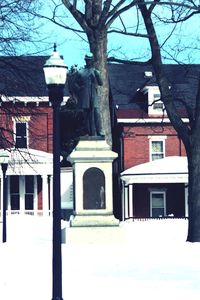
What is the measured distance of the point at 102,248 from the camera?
1786cm

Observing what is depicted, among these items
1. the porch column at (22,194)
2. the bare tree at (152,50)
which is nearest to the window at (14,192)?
the porch column at (22,194)

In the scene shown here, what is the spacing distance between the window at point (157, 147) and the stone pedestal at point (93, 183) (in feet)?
84.0

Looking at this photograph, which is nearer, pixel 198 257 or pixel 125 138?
pixel 198 257

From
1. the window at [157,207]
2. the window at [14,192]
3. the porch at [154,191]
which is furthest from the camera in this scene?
the window at [14,192]

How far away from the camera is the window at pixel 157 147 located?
148 ft

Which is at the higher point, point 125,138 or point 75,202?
point 125,138

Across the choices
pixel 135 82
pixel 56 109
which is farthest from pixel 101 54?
pixel 135 82

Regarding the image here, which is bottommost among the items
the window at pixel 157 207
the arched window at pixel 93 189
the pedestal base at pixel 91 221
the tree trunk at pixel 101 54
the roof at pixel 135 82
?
the window at pixel 157 207

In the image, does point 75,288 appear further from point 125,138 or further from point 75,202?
point 125,138

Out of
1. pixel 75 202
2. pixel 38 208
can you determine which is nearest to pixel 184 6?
pixel 75 202

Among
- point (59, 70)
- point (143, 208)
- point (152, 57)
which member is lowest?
point (143, 208)

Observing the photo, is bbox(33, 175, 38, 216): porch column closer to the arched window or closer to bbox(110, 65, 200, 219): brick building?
bbox(110, 65, 200, 219): brick building

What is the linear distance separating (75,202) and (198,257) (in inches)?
193

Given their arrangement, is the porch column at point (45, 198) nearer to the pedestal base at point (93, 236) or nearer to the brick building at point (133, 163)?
the brick building at point (133, 163)
